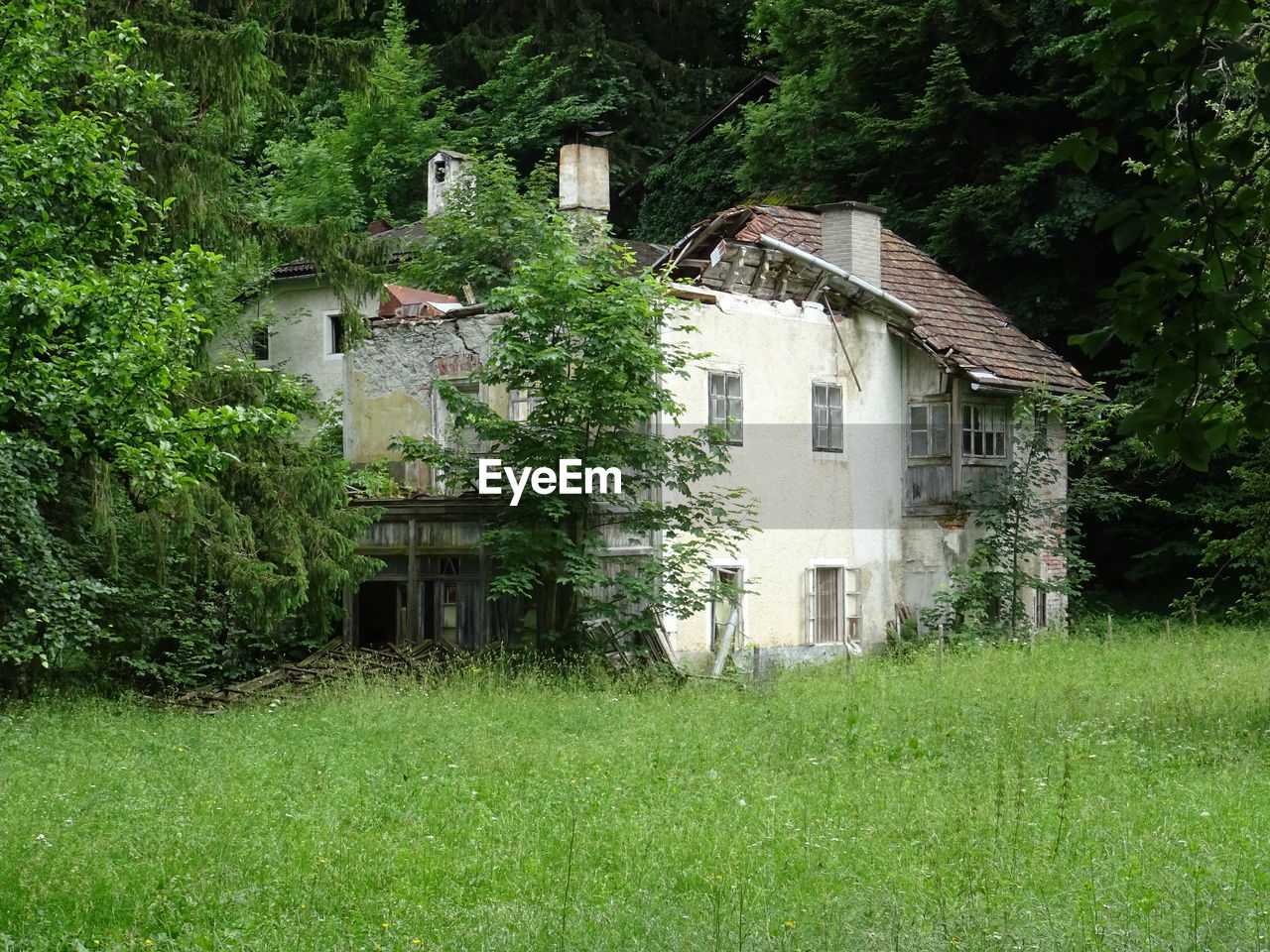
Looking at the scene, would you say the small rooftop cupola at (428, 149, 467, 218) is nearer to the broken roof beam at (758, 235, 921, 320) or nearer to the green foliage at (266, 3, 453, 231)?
the green foliage at (266, 3, 453, 231)

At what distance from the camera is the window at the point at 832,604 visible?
23219 mm

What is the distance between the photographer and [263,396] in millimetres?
17094

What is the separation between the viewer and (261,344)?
34625mm

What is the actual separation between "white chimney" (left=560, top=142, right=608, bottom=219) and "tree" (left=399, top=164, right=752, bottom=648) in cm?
706

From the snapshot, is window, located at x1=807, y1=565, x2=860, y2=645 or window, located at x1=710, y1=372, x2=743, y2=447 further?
window, located at x1=807, y1=565, x2=860, y2=645

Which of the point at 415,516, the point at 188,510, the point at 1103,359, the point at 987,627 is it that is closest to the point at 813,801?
the point at 188,510

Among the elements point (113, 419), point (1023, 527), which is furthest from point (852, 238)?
point (113, 419)

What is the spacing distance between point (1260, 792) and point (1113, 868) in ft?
9.34

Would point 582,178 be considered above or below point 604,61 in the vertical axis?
below

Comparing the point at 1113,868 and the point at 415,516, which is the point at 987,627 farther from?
the point at 1113,868

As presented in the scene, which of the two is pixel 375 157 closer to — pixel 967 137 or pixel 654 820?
pixel 967 137

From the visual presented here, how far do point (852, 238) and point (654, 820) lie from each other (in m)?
16.1

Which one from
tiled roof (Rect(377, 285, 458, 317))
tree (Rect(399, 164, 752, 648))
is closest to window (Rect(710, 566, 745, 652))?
tree (Rect(399, 164, 752, 648))

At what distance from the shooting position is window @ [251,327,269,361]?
3434cm
